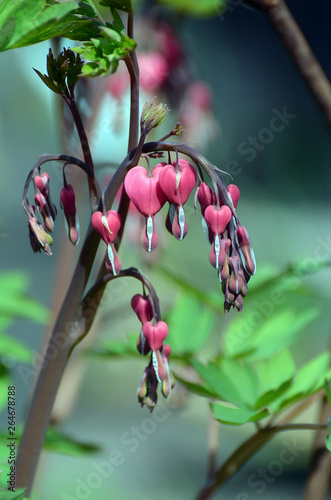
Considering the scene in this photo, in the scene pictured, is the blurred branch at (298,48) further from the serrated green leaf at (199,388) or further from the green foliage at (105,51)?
the serrated green leaf at (199,388)

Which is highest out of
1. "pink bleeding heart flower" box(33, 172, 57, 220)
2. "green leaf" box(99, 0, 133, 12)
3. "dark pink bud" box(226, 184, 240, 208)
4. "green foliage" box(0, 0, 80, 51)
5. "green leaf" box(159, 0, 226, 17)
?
"green leaf" box(159, 0, 226, 17)

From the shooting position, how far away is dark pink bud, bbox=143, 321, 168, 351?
0.42 meters

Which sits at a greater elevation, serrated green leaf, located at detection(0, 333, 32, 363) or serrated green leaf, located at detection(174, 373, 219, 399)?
serrated green leaf, located at detection(174, 373, 219, 399)

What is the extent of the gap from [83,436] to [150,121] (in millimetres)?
2179

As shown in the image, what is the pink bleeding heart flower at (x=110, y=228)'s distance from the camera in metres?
0.38

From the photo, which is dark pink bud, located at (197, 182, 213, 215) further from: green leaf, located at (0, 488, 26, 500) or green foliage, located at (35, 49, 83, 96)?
green leaf, located at (0, 488, 26, 500)

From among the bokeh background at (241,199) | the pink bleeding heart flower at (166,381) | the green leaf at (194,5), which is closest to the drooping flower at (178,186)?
the pink bleeding heart flower at (166,381)

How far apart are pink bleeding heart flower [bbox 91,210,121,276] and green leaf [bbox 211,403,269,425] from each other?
0.64ft

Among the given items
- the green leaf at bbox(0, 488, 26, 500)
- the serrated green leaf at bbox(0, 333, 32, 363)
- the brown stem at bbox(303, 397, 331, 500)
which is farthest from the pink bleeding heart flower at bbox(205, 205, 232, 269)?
the serrated green leaf at bbox(0, 333, 32, 363)

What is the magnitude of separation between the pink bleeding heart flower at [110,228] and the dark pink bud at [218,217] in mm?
67

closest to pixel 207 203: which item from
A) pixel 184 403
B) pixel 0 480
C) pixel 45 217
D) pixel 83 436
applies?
pixel 45 217

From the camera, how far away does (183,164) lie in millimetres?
390

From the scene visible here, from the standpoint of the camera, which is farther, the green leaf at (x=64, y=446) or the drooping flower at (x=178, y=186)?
the green leaf at (x=64, y=446)

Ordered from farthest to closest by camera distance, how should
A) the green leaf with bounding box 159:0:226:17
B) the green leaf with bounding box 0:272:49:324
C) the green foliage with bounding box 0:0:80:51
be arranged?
the green leaf with bounding box 159:0:226:17 < the green leaf with bounding box 0:272:49:324 < the green foliage with bounding box 0:0:80:51
